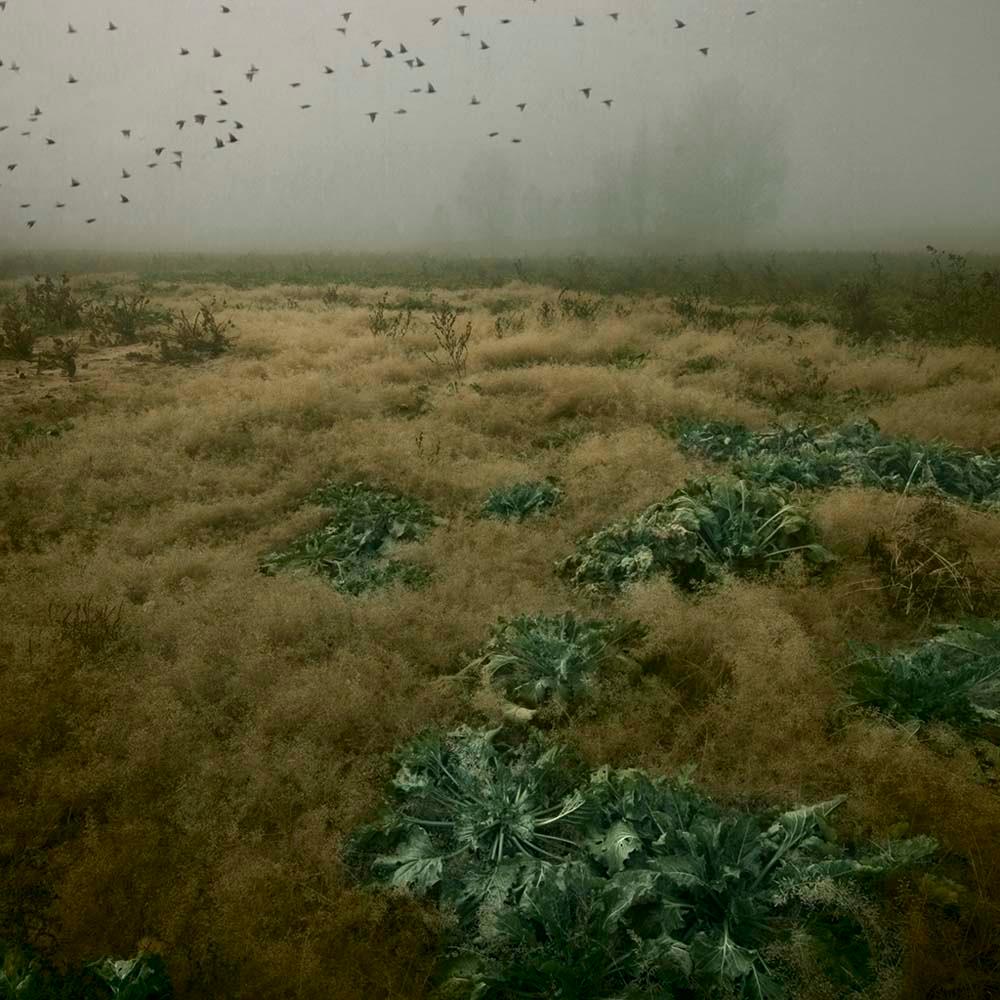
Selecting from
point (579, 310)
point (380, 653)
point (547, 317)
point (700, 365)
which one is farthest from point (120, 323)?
point (380, 653)

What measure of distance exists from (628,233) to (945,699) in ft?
249

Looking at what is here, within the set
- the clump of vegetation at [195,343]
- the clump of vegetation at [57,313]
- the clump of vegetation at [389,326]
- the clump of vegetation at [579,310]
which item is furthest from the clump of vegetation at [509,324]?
the clump of vegetation at [57,313]

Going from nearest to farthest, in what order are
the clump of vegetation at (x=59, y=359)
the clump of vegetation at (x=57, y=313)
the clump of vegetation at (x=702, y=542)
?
1. the clump of vegetation at (x=702, y=542)
2. the clump of vegetation at (x=59, y=359)
3. the clump of vegetation at (x=57, y=313)

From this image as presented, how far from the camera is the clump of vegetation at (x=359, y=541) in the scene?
230 inches

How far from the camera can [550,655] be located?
14.2 ft

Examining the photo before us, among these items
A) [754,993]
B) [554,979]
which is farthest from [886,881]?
[554,979]

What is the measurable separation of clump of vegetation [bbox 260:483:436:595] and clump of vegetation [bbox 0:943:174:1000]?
124 inches

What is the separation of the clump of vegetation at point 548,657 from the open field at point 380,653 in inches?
3.3

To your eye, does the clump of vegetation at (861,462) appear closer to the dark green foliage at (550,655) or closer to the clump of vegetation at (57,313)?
the dark green foliage at (550,655)

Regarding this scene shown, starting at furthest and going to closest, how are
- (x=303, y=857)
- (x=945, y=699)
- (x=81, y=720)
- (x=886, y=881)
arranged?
1. (x=81, y=720)
2. (x=945, y=699)
3. (x=303, y=857)
4. (x=886, y=881)

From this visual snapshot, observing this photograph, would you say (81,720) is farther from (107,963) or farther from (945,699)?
(945,699)

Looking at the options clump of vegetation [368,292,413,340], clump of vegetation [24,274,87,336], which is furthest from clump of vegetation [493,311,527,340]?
clump of vegetation [24,274,87,336]

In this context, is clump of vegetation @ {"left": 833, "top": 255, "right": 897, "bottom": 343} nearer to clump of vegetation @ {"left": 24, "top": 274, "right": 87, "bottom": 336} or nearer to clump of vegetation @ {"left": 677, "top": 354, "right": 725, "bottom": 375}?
clump of vegetation @ {"left": 677, "top": 354, "right": 725, "bottom": 375}

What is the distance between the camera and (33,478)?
24.1 ft
